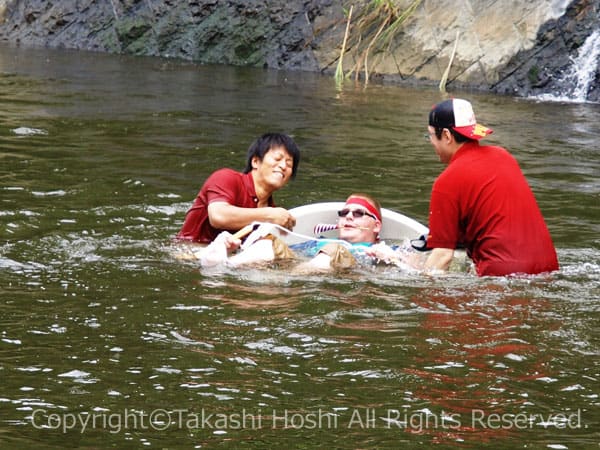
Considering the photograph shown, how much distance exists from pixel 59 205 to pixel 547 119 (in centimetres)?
859

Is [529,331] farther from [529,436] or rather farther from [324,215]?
[324,215]

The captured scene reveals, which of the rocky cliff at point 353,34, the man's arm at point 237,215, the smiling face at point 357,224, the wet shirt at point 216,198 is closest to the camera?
the man's arm at point 237,215

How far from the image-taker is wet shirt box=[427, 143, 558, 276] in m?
6.42

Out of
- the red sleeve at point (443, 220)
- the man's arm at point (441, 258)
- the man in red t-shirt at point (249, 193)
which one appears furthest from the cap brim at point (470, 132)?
the man in red t-shirt at point (249, 193)

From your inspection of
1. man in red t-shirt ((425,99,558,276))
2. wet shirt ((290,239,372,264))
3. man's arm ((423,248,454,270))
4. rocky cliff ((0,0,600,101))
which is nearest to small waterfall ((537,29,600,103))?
rocky cliff ((0,0,600,101))

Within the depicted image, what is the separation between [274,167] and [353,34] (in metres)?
13.9

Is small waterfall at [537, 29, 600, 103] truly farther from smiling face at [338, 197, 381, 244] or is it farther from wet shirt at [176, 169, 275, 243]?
wet shirt at [176, 169, 275, 243]

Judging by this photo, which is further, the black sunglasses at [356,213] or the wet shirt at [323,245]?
the black sunglasses at [356,213]

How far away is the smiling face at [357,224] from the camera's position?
7730 mm

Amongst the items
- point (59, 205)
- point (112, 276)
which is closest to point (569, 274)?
point (112, 276)

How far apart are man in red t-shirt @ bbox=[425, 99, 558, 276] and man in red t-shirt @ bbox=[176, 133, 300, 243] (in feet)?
3.69

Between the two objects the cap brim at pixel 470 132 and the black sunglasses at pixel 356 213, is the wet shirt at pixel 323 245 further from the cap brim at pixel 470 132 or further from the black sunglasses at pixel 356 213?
the cap brim at pixel 470 132

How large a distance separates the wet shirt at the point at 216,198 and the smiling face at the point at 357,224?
60cm

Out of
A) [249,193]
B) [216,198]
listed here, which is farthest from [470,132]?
[216,198]
